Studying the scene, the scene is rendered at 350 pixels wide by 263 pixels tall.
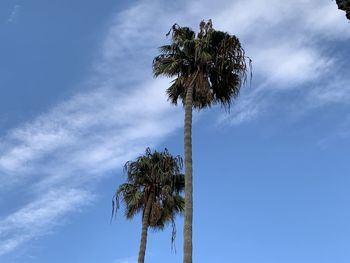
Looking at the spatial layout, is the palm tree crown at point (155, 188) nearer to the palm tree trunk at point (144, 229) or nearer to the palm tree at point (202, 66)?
the palm tree trunk at point (144, 229)

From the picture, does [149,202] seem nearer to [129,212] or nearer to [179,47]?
[129,212]

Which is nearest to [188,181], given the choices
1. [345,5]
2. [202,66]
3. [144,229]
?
[202,66]

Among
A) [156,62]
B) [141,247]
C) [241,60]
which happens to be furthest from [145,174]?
[241,60]

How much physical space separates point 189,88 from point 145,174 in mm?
10937

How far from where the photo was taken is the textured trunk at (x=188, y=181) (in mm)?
20531

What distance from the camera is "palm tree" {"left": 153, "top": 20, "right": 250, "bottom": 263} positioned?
25.1m

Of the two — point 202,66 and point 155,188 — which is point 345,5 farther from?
point 155,188

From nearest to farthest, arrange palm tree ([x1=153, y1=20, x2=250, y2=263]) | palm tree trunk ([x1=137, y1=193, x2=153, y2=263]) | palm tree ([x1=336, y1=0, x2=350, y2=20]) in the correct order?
1. palm tree ([x1=336, y1=0, x2=350, y2=20])
2. palm tree ([x1=153, y1=20, x2=250, y2=263])
3. palm tree trunk ([x1=137, y1=193, x2=153, y2=263])

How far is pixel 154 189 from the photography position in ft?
113

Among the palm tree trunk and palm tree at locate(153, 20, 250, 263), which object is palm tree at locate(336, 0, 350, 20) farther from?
the palm tree trunk

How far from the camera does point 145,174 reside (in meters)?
34.6

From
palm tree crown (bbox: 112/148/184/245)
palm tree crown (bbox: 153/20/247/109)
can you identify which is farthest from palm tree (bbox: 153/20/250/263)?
palm tree crown (bbox: 112/148/184/245)

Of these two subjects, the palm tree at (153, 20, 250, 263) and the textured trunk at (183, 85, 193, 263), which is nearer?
the textured trunk at (183, 85, 193, 263)

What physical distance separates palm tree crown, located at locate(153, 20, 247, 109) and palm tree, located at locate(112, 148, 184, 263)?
8683mm
